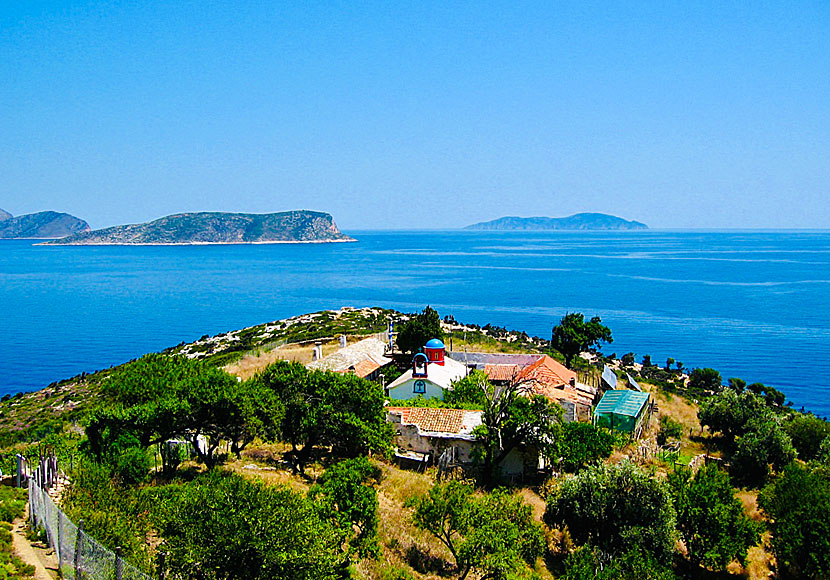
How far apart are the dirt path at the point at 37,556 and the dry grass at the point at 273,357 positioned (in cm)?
2527

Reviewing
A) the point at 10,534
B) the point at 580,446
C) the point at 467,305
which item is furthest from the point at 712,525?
the point at 467,305

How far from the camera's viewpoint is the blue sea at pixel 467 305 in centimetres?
7406

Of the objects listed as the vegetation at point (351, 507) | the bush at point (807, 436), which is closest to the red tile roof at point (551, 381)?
the bush at point (807, 436)

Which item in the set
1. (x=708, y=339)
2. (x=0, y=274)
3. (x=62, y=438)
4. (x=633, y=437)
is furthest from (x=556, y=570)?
(x=0, y=274)

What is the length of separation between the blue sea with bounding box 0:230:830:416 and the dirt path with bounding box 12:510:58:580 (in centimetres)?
5441

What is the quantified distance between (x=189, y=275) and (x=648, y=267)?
420 feet

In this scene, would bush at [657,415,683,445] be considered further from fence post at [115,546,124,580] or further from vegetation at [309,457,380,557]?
fence post at [115,546,124,580]

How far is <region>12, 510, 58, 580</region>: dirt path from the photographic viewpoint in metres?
13.7

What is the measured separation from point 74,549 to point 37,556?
181 centimetres

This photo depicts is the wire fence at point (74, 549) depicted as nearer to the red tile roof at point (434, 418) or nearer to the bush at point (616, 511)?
the bush at point (616, 511)

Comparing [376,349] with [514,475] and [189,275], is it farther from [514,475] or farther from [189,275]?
[189,275]

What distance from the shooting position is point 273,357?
4969 centimetres

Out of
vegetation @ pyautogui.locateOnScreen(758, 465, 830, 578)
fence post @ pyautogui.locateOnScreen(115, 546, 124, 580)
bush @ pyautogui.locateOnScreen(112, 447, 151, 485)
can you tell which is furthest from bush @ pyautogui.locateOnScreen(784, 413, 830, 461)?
fence post @ pyautogui.locateOnScreen(115, 546, 124, 580)

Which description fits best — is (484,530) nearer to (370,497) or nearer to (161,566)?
(370,497)
